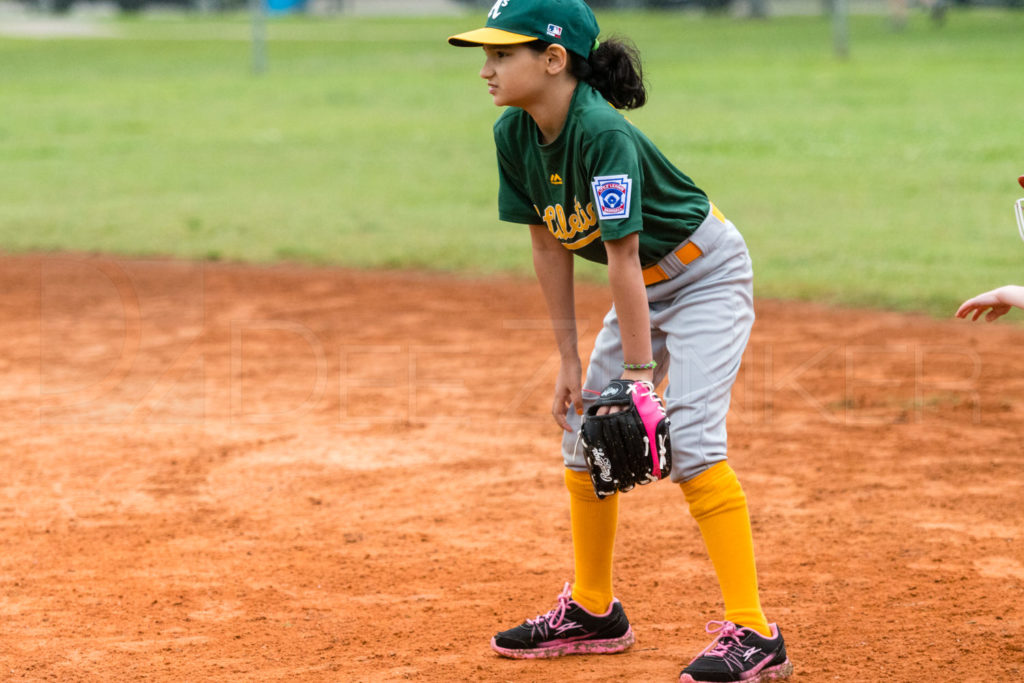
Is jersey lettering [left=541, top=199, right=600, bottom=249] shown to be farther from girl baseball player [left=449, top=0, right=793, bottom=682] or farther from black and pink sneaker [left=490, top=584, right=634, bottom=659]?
black and pink sneaker [left=490, top=584, right=634, bottom=659]

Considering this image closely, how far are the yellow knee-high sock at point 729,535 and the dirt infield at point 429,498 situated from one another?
0.22 m

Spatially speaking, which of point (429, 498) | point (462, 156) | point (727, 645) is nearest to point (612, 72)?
point (727, 645)

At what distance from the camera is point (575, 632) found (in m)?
3.34

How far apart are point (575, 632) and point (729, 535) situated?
55cm

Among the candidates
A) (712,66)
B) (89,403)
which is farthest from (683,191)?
(712,66)

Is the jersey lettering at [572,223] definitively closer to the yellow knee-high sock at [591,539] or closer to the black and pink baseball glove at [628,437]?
the black and pink baseball glove at [628,437]

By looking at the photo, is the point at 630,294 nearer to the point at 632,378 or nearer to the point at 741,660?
the point at 632,378

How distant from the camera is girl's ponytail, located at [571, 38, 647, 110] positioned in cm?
306

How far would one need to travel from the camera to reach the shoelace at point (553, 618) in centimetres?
333

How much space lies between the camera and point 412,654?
10.7 feet

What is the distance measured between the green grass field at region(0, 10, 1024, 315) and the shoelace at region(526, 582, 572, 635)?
6.40ft

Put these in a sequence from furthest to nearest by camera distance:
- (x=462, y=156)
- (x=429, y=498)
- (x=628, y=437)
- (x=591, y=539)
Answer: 1. (x=462, y=156)
2. (x=429, y=498)
3. (x=591, y=539)
4. (x=628, y=437)

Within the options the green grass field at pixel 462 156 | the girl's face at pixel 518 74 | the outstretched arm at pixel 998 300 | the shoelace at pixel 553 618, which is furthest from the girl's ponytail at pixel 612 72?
the shoelace at pixel 553 618

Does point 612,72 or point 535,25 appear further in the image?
point 612,72
